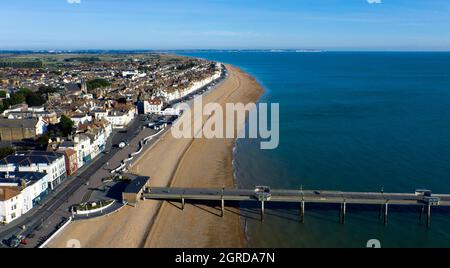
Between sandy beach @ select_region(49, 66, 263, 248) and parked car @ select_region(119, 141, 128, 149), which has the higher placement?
parked car @ select_region(119, 141, 128, 149)

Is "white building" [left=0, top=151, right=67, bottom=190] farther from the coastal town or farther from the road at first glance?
the road

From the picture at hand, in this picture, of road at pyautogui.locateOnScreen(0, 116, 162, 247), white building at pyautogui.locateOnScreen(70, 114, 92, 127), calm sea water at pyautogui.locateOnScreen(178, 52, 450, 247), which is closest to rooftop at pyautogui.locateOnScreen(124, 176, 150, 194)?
road at pyautogui.locateOnScreen(0, 116, 162, 247)

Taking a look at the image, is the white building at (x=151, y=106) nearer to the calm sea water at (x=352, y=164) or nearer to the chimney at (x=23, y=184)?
the calm sea water at (x=352, y=164)

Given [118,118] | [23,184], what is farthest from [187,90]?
[23,184]

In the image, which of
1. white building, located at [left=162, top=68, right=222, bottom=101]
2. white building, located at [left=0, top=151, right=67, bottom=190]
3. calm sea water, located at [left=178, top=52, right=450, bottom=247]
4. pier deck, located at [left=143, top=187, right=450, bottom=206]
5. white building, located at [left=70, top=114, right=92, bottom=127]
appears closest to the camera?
calm sea water, located at [left=178, top=52, right=450, bottom=247]
